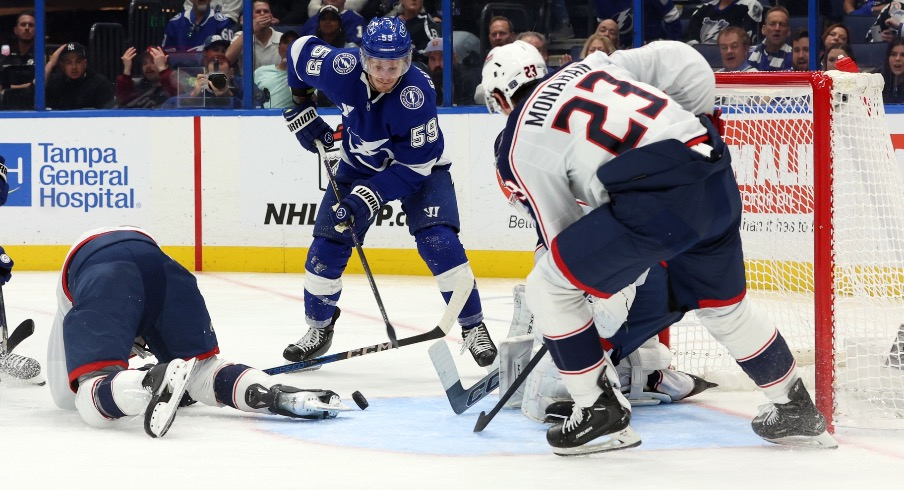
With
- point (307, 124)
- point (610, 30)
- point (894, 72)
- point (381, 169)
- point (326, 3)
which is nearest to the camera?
point (381, 169)

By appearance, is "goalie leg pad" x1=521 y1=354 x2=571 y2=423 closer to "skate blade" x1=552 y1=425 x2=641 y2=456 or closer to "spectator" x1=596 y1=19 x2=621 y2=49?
"skate blade" x1=552 y1=425 x2=641 y2=456

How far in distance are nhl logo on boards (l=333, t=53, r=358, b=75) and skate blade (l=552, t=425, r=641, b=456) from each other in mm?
1766

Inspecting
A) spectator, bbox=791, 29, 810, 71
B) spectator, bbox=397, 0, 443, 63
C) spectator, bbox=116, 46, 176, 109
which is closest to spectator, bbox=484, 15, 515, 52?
spectator, bbox=397, 0, 443, 63

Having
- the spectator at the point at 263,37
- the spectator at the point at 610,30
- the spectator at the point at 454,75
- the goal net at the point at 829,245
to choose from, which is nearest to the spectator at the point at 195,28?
the spectator at the point at 263,37

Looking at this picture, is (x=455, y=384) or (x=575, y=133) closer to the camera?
(x=575, y=133)

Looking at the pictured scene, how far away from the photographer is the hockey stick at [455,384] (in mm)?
3199

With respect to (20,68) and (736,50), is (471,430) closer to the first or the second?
(736,50)

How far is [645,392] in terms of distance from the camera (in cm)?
332

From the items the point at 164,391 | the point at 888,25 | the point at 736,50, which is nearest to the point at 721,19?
the point at 736,50

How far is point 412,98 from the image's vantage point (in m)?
3.96

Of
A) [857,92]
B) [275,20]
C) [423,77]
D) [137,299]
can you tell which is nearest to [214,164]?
[275,20]

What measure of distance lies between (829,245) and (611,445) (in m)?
0.71

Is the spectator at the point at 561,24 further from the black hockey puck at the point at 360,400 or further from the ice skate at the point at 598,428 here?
the ice skate at the point at 598,428

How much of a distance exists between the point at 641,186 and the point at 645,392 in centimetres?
98
